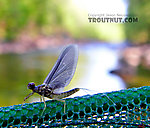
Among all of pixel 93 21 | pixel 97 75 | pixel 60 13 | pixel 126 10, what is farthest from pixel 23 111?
pixel 60 13

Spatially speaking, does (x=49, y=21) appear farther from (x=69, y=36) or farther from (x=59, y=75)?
(x=59, y=75)

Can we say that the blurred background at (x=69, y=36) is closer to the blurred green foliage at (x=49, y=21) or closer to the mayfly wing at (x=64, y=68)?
the blurred green foliage at (x=49, y=21)

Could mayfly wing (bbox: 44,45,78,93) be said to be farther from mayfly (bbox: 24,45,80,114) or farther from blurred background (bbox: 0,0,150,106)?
blurred background (bbox: 0,0,150,106)

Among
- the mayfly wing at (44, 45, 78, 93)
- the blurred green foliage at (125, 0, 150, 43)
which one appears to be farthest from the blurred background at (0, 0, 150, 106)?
the mayfly wing at (44, 45, 78, 93)

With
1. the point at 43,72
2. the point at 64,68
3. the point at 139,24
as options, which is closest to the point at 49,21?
the point at 139,24

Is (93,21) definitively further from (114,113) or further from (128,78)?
(114,113)

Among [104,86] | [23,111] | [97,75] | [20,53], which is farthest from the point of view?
[20,53]
